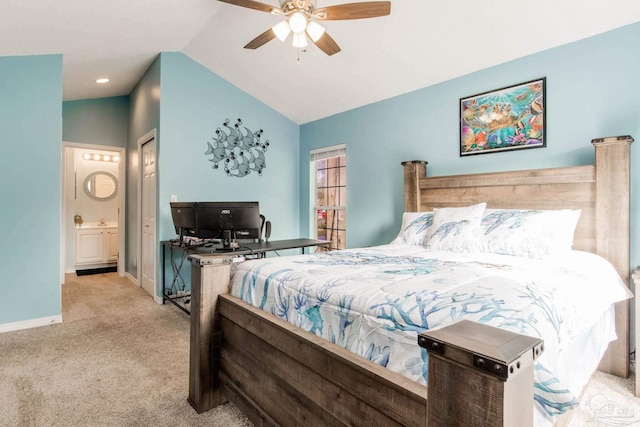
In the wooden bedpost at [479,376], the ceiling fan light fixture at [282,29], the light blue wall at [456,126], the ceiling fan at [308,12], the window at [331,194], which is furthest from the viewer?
the window at [331,194]

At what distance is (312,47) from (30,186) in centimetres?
301

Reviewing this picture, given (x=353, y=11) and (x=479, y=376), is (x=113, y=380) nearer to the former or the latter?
(x=479, y=376)

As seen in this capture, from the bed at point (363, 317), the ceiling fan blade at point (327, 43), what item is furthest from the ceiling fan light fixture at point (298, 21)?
the bed at point (363, 317)

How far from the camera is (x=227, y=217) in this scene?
3.14m

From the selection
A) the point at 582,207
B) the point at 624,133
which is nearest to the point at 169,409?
the point at 582,207

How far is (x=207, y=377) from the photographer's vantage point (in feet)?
6.15

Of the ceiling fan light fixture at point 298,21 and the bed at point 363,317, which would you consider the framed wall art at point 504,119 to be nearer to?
the bed at point 363,317

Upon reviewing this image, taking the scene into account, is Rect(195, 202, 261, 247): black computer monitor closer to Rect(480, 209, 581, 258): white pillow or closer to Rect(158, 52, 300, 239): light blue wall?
Rect(158, 52, 300, 239): light blue wall

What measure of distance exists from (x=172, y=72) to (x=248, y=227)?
2.28 m

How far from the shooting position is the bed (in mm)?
1049

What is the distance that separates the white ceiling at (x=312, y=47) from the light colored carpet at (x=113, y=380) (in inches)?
98.4

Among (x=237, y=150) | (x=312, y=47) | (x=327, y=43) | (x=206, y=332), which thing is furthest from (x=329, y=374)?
(x=237, y=150)

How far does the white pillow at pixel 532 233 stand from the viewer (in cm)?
219

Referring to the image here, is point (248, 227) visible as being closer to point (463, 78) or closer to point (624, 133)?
point (463, 78)
